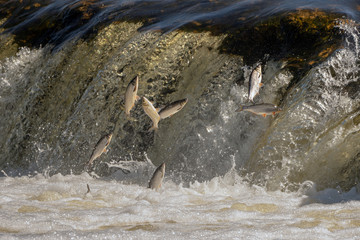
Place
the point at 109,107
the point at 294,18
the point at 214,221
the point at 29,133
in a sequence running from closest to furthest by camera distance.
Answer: the point at 214,221 → the point at 294,18 → the point at 109,107 → the point at 29,133

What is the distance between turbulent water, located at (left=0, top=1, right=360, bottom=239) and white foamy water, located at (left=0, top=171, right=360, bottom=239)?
0.02m

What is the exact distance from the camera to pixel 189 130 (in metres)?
6.42

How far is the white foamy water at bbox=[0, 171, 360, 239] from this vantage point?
4.04 meters

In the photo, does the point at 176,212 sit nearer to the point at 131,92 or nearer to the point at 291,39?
the point at 131,92

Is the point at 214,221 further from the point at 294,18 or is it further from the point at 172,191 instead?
the point at 294,18

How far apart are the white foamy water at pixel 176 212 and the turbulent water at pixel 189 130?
0.02 m

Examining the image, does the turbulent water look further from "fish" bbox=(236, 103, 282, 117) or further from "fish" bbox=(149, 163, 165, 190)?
"fish" bbox=(236, 103, 282, 117)

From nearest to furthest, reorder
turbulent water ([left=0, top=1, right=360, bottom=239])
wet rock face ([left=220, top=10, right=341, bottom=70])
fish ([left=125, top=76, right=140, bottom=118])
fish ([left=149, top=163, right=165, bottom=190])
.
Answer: turbulent water ([left=0, top=1, right=360, bottom=239]) < fish ([left=125, top=76, right=140, bottom=118]) < fish ([left=149, top=163, right=165, bottom=190]) < wet rock face ([left=220, top=10, right=341, bottom=70])

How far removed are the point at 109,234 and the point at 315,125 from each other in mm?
2613

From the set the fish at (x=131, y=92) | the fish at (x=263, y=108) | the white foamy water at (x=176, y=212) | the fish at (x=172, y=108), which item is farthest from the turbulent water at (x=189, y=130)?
the fish at (x=131, y=92)

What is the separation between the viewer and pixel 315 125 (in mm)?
5664

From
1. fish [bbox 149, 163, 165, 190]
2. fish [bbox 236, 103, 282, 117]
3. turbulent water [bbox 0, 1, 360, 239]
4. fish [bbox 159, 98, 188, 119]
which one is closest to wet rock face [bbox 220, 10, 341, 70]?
turbulent water [bbox 0, 1, 360, 239]

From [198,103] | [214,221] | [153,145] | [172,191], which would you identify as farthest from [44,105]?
[214,221]

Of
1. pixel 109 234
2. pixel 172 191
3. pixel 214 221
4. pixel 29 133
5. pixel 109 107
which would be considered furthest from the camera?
pixel 29 133
